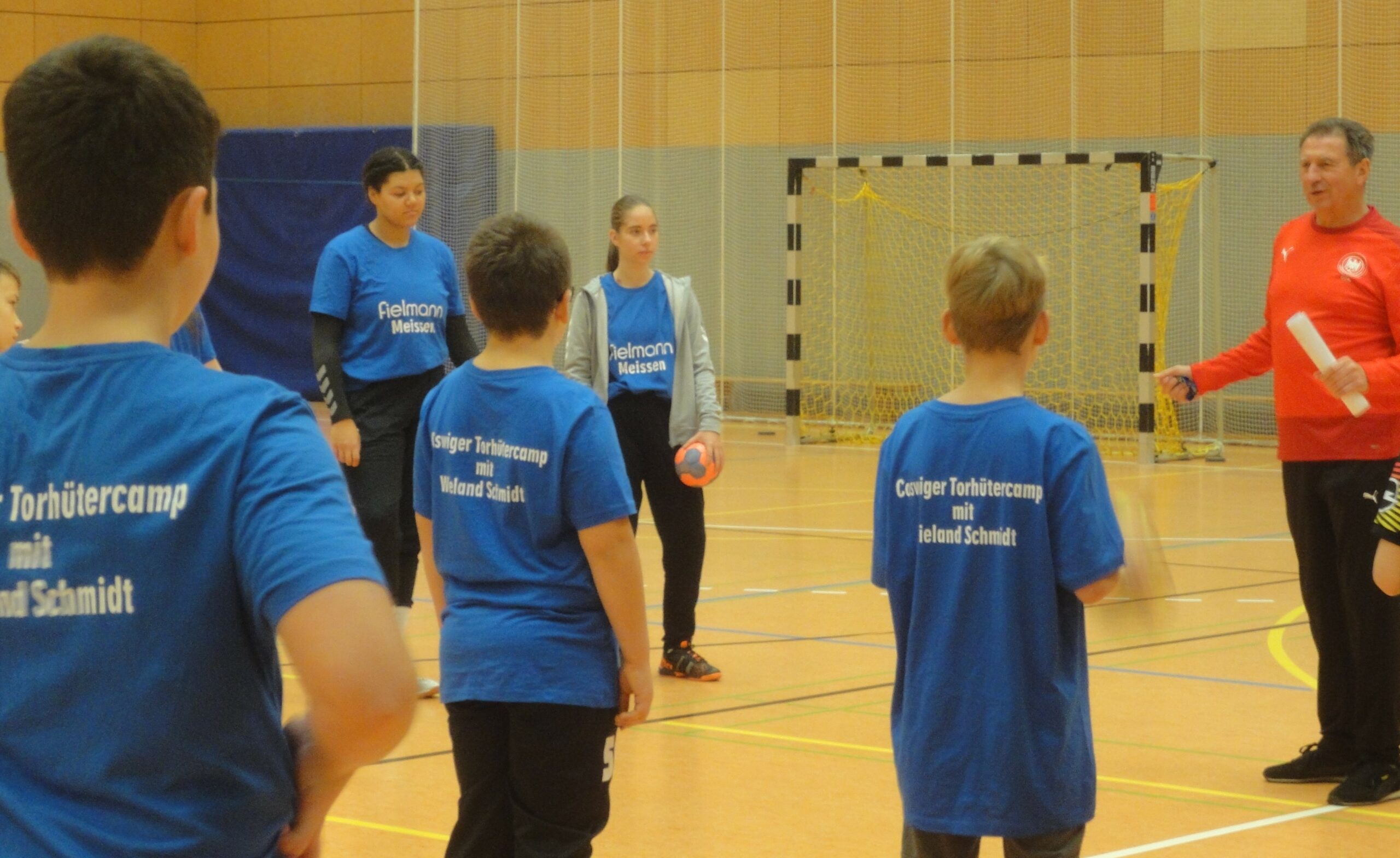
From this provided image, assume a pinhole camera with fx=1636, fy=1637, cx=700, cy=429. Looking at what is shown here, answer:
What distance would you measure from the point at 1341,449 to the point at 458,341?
9.93 ft

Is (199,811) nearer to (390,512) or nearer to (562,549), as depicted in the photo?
(562,549)

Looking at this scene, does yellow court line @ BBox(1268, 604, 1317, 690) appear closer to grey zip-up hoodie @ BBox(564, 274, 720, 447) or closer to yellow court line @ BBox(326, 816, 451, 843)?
grey zip-up hoodie @ BBox(564, 274, 720, 447)

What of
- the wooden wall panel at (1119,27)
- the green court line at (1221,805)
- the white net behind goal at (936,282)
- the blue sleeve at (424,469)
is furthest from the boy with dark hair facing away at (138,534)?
the wooden wall panel at (1119,27)

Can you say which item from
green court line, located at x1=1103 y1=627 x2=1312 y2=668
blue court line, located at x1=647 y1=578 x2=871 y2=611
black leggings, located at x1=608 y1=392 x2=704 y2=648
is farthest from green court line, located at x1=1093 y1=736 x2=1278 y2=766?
blue court line, located at x1=647 y1=578 x2=871 y2=611

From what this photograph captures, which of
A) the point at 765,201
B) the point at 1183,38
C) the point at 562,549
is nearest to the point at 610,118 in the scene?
the point at 765,201

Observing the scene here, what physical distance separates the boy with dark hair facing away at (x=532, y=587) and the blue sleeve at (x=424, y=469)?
0.12 m

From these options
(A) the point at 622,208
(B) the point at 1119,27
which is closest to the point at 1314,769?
(A) the point at 622,208

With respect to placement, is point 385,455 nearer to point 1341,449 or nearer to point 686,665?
point 686,665

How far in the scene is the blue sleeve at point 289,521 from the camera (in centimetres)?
128

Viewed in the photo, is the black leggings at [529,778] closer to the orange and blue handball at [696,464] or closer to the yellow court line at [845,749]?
the yellow court line at [845,749]

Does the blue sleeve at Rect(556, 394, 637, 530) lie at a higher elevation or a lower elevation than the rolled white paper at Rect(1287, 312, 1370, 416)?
lower

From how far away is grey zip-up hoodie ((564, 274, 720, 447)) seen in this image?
6266mm

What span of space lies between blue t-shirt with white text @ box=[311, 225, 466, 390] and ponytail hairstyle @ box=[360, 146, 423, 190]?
18 centimetres

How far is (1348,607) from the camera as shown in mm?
4785
